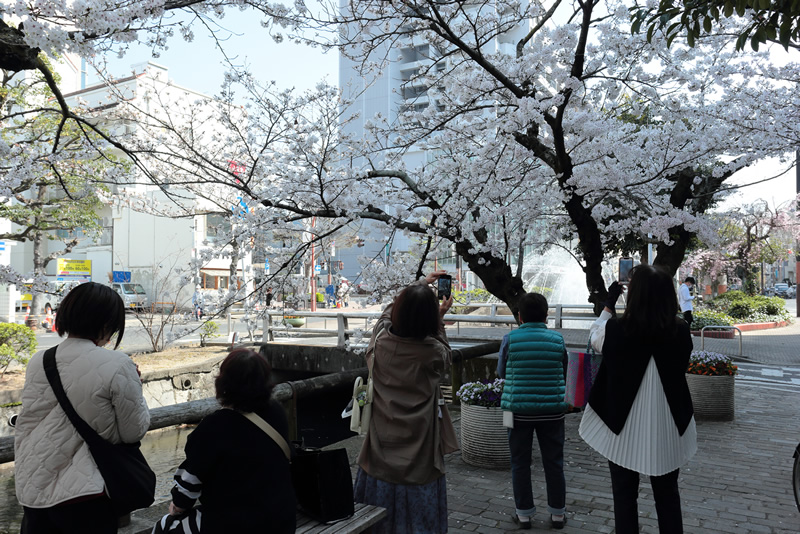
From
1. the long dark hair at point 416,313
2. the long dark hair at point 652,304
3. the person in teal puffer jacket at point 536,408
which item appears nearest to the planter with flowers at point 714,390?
the person in teal puffer jacket at point 536,408

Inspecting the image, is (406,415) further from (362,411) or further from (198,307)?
(198,307)

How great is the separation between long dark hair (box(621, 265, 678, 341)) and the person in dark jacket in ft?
5.77

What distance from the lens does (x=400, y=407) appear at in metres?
3.05

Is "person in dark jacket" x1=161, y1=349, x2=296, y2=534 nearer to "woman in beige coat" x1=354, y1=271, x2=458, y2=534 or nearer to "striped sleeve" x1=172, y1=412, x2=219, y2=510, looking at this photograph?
"striped sleeve" x1=172, y1=412, x2=219, y2=510

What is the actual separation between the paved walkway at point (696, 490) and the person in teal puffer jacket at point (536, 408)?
0.70ft

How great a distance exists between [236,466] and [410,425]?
1130mm

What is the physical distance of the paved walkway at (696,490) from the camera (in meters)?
3.94

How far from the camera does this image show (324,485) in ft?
8.84

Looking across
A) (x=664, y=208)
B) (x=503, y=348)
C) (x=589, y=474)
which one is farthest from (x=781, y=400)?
(x=503, y=348)

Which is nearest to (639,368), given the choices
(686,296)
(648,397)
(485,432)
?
(648,397)

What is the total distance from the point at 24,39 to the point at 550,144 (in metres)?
5.23

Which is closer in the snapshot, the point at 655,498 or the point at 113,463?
the point at 113,463

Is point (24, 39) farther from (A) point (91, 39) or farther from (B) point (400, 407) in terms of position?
(B) point (400, 407)

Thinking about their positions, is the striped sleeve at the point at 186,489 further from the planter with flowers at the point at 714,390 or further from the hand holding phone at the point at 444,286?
the planter with flowers at the point at 714,390
